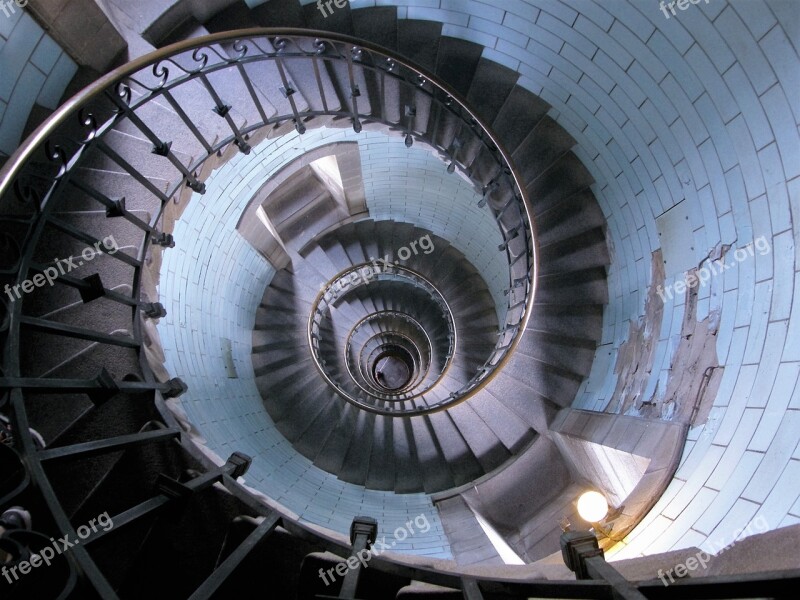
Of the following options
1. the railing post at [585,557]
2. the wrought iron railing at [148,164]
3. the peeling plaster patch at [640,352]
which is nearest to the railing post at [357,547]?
the wrought iron railing at [148,164]

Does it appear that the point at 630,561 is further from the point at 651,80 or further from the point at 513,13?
the point at 513,13

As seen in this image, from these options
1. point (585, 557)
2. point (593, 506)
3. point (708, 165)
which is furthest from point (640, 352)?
point (585, 557)

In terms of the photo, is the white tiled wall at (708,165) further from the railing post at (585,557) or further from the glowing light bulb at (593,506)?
the railing post at (585,557)

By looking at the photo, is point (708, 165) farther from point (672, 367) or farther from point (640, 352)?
point (640, 352)

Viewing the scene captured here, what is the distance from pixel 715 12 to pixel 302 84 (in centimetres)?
364

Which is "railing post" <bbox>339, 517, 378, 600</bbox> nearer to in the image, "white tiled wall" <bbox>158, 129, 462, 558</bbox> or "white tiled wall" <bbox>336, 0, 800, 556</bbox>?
"white tiled wall" <bbox>336, 0, 800, 556</bbox>

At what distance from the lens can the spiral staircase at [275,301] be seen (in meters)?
2.49

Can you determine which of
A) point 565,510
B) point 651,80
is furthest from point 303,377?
point 651,80

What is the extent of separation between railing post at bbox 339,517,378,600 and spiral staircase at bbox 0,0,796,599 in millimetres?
34

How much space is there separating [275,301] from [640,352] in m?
6.26

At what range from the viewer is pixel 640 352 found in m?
5.02

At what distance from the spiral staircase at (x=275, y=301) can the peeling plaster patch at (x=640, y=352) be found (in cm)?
97

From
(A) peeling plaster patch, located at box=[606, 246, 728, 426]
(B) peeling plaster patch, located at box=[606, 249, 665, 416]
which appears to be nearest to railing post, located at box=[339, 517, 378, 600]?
(A) peeling plaster patch, located at box=[606, 246, 728, 426]

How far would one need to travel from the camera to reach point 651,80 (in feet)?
13.8
